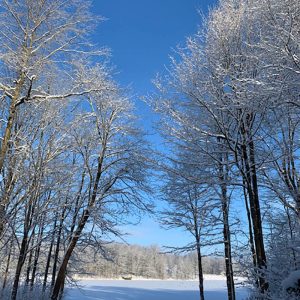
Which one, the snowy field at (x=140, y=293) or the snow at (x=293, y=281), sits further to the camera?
the snowy field at (x=140, y=293)

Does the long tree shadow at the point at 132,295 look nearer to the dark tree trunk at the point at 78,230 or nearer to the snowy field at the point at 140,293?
the snowy field at the point at 140,293

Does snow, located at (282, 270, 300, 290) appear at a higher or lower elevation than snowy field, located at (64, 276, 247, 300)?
higher

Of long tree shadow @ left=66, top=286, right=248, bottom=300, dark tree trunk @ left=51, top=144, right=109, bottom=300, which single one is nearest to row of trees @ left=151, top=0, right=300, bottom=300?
dark tree trunk @ left=51, top=144, right=109, bottom=300

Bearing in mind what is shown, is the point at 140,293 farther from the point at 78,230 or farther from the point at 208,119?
the point at 208,119

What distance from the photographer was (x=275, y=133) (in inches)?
285

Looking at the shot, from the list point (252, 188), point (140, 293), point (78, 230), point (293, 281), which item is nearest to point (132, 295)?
point (140, 293)

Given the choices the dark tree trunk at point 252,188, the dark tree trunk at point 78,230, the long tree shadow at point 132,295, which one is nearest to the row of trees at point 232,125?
the dark tree trunk at point 252,188

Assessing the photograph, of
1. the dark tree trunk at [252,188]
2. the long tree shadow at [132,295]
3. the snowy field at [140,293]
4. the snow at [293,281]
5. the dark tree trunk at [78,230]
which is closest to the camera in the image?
the snow at [293,281]

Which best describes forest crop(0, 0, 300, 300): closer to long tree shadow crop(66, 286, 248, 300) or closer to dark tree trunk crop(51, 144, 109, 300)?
dark tree trunk crop(51, 144, 109, 300)

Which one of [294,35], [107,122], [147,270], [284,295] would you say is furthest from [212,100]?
[147,270]

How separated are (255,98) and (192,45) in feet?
11.3

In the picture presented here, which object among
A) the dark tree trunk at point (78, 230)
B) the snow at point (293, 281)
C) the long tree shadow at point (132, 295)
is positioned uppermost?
Answer: the dark tree trunk at point (78, 230)

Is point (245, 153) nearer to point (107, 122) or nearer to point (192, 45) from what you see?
point (192, 45)

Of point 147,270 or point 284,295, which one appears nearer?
point 284,295
